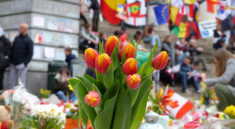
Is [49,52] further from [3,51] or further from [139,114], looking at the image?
[139,114]

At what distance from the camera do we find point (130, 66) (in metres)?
1.58

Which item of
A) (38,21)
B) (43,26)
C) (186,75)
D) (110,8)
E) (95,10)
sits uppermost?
(110,8)

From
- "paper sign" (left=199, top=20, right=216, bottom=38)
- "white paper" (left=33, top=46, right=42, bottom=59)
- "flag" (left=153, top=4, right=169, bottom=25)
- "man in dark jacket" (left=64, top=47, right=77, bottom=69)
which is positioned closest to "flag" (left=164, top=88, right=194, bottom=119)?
"man in dark jacket" (left=64, top=47, right=77, bottom=69)

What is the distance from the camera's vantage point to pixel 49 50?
923cm

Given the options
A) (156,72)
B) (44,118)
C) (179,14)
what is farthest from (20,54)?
(179,14)

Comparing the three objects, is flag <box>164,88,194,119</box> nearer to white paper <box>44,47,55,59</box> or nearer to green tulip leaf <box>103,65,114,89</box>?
green tulip leaf <box>103,65,114,89</box>

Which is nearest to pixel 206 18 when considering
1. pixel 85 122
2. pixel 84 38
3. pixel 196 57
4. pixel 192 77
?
pixel 196 57

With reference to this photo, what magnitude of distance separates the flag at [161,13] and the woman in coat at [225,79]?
760 cm

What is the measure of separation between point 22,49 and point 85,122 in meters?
6.06

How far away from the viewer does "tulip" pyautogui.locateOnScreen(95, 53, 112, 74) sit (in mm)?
1550

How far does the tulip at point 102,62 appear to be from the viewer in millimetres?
1550

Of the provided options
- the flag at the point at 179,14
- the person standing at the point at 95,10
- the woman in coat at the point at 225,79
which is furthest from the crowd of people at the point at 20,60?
the flag at the point at 179,14

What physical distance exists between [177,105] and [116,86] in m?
1.93

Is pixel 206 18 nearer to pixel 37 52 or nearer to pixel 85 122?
pixel 37 52
